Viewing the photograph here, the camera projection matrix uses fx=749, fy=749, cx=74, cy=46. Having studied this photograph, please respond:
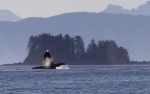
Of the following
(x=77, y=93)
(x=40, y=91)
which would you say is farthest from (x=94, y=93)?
(x=40, y=91)

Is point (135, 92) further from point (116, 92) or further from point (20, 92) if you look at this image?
point (20, 92)

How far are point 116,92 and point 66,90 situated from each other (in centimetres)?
1116

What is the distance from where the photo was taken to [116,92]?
127 metres

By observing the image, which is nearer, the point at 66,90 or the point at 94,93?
the point at 94,93

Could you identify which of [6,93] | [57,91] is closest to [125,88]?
[57,91]

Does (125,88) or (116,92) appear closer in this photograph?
(116,92)

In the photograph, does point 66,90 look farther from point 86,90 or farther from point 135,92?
point 135,92

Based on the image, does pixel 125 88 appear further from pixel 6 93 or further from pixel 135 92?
pixel 6 93

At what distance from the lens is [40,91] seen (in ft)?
429

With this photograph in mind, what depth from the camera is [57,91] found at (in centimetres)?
13088

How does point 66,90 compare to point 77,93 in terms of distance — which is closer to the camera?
point 77,93

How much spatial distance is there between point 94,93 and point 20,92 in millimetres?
13270

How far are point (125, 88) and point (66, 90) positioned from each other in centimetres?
1180

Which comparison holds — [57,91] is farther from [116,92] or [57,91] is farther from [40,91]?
[116,92]
